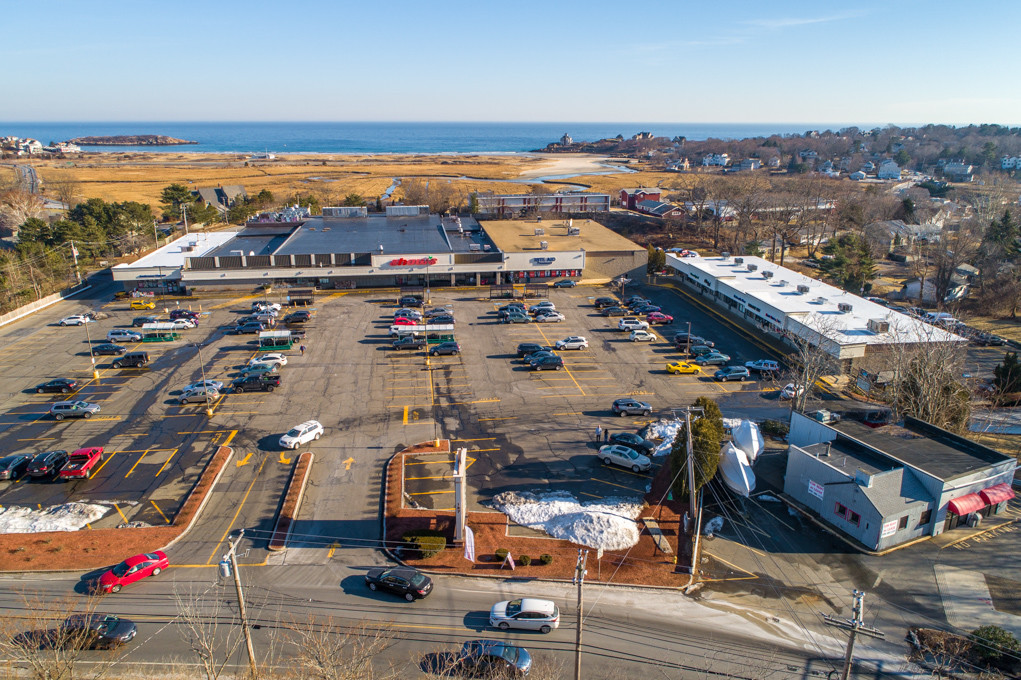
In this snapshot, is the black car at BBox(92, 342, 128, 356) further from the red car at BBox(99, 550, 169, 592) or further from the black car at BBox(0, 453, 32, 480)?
the red car at BBox(99, 550, 169, 592)

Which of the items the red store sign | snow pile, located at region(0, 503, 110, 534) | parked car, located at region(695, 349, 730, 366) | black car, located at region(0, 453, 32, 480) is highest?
the red store sign

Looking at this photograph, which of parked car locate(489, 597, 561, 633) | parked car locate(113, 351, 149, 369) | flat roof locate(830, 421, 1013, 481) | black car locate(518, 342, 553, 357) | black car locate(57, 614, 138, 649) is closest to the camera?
black car locate(57, 614, 138, 649)

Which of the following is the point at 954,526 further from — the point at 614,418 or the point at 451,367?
the point at 451,367

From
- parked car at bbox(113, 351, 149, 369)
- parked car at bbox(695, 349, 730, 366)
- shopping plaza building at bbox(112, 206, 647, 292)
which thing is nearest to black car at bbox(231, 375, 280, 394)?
parked car at bbox(113, 351, 149, 369)

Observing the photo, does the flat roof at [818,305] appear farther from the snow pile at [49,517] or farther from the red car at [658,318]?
the snow pile at [49,517]

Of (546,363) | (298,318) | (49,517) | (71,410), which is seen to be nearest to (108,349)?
(71,410)

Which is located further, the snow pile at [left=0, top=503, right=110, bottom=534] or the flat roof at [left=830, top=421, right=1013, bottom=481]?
the flat roof at [left=830, top=421, right=1013, bottom=481]

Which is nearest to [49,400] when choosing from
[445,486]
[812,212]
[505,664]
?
[445,486]
